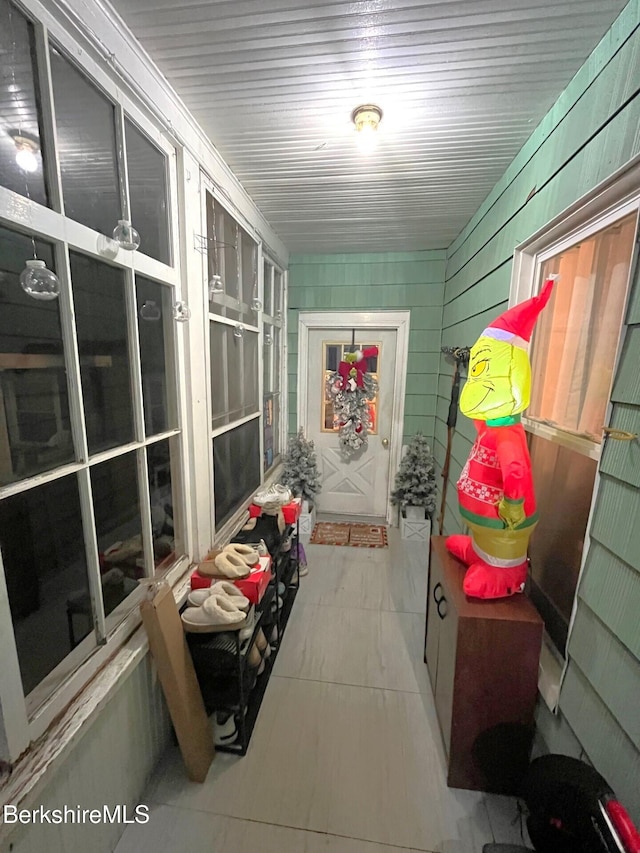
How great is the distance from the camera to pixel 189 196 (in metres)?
1.42

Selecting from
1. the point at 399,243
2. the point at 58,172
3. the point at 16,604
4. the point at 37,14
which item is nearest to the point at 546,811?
the point at 16,604

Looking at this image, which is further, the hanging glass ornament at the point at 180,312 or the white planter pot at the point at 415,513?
the white planter pot at the point at 415,513

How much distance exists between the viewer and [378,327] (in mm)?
3131

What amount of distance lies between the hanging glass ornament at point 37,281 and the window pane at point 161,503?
0.67 meters

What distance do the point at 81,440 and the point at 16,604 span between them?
0.47 metres

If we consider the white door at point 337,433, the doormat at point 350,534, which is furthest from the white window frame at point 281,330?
the doormat at point 350,534

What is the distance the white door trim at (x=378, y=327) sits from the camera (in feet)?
10.2

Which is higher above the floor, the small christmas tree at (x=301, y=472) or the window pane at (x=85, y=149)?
the window pane at (x=85, y=149)

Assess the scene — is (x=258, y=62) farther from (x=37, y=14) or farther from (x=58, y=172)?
(x=58, y=172)

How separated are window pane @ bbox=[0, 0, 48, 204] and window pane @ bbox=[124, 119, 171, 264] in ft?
1.10

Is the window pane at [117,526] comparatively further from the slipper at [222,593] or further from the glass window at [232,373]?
the glass window at [232,373]

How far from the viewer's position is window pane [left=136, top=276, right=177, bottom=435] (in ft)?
4.16

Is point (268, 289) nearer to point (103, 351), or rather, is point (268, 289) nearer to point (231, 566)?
point (103, 351)

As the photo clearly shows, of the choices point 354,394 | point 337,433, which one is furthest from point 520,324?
point 337,433
